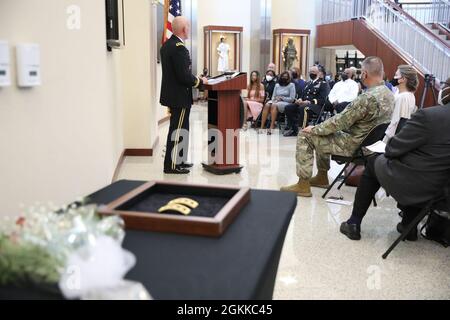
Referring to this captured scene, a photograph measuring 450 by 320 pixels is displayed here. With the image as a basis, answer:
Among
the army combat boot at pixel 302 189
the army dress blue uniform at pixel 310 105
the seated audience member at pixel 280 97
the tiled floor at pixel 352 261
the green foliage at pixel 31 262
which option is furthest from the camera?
the seated audience member at pixel 280 97

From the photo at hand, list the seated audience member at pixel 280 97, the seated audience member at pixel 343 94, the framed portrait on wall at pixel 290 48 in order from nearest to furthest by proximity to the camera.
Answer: the seated audience member at pixel 343 94, the seated audience member at pixel 280 97, the framed portrait on wall at pixel 290 48

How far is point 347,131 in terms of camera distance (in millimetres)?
4297

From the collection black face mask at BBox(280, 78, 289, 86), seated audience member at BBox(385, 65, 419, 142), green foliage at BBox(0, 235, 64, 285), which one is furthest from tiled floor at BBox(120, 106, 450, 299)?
black face mask at BBox(280, 78, 289, 86)

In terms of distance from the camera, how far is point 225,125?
534cm

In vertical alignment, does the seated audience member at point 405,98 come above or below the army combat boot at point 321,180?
above

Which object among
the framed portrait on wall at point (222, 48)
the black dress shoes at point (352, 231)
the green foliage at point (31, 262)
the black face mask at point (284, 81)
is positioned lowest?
the black dress shoes at point (352, 231)

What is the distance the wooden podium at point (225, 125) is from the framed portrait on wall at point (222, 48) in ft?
30.9

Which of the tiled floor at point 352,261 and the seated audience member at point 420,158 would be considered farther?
the seated audience member at point 420,158

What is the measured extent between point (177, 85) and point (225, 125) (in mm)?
701

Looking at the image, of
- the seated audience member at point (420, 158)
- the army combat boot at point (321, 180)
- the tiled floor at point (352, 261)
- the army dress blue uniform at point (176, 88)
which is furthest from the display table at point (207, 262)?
the army dress blue uniform at point (176, 88)

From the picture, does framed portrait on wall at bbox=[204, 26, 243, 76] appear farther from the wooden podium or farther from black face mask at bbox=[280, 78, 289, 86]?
the wooden podium

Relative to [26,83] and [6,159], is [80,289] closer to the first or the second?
[6,159]

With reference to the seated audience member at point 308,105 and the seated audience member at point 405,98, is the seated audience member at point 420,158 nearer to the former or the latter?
the seated audience member at point 405,98

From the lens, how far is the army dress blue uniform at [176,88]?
5090 millimetres
